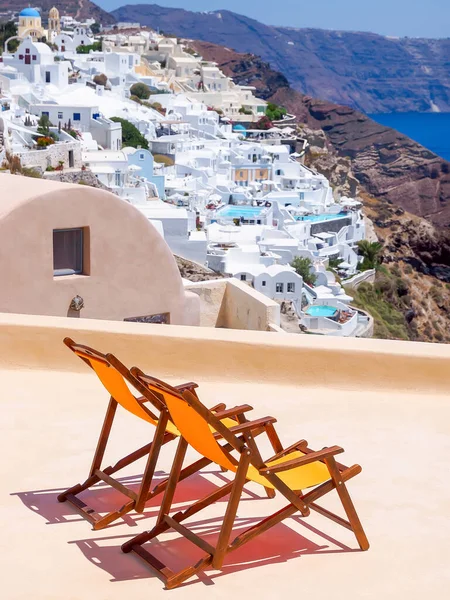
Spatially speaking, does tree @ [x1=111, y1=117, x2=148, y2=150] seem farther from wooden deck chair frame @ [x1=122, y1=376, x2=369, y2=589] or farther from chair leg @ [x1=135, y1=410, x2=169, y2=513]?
wooden deck chair frame @ [x1=122, y1=376, x2=369, y2=589]

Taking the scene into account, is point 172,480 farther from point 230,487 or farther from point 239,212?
point 239,212

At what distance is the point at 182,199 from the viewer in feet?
137

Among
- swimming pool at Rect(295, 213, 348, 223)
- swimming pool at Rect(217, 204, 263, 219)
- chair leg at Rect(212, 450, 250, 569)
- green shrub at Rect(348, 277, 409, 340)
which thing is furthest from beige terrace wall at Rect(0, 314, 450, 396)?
swimming pool at Rect(295, 213, 348, 223)

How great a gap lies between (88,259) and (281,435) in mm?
3492

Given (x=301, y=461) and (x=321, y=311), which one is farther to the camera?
(x=321, y=311)

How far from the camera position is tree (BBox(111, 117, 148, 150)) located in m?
52.0

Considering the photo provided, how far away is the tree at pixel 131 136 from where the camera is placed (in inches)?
2047

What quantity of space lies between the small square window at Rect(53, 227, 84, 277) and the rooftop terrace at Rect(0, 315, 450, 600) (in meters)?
2.38

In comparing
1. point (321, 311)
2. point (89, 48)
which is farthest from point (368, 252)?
point (89, 48)

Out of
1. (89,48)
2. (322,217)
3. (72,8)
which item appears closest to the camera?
(322,217)

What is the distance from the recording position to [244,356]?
412 centimetres

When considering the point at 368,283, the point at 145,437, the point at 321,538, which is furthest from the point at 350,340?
the point at 368,283

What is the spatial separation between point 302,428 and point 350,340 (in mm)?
706

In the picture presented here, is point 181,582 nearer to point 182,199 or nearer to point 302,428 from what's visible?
point 302,428
